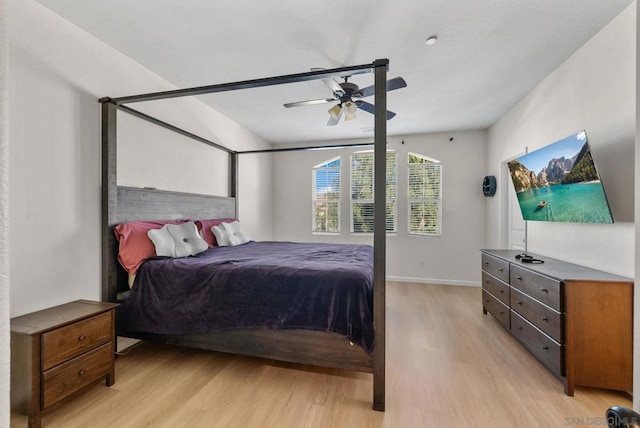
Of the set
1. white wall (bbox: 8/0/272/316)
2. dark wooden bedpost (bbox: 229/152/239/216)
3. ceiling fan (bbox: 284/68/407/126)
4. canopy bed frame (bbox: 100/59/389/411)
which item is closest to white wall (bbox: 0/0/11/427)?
canopy bed frame (bbox: 100/59/389/411)

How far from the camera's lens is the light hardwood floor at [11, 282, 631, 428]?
1682 mm

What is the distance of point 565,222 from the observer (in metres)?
2.59

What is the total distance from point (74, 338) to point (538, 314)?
330cm

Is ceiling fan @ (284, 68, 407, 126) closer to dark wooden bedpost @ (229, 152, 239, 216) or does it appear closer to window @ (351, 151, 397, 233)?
dark wooden bedpost @ (229, 152, 239, 216)

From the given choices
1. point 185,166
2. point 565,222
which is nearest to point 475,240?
point 565,222

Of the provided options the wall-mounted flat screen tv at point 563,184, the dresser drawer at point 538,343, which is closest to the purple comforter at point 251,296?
the dresser drawer at point 538,343

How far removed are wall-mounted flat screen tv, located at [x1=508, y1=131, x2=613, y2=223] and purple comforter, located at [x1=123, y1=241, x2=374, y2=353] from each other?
5.87 ft

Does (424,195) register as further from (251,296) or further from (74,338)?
(74,338)

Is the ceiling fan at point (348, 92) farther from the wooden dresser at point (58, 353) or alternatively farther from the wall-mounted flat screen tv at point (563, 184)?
the wooden dresser at point (58, 353)

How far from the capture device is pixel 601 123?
7.33 feet

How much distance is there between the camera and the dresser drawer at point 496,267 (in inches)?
112

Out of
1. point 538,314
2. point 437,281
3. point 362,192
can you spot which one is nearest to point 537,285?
point 538,314

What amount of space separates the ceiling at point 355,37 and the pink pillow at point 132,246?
157 centimetres

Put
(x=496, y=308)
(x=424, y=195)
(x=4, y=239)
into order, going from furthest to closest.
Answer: (x=424, y=195), (x=496, y=308), (x=4, y=239)
